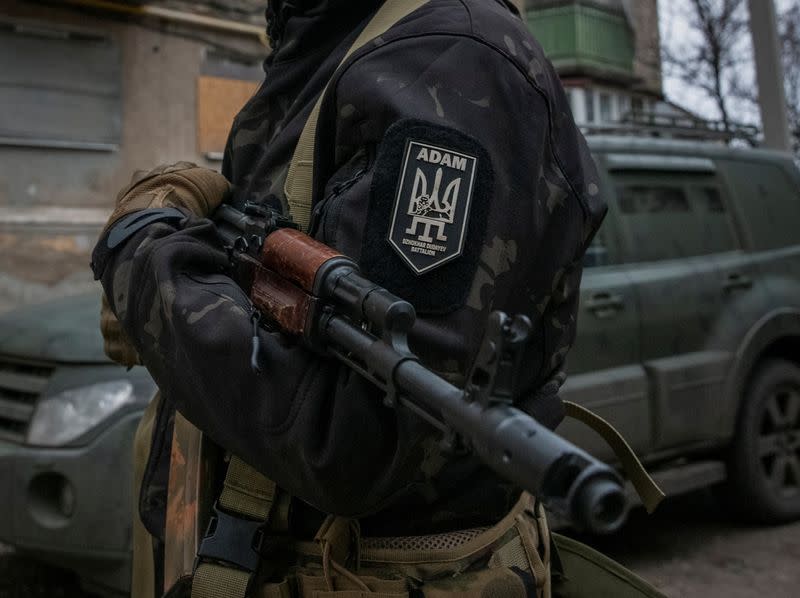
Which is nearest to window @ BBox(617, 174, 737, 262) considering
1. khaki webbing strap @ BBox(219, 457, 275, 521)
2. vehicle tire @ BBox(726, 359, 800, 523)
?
vehicle tire @ BBox(726, 359, 800, 523)

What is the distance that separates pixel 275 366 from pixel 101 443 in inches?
85.4

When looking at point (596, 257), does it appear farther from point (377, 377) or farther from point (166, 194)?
point (377, 377)

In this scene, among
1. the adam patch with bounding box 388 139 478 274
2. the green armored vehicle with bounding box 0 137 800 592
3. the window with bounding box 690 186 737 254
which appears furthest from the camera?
the window with bounding box 690 186 737 254

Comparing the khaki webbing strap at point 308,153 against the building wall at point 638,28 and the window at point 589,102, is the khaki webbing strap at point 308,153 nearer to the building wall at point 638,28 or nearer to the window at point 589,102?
the window at point 589,102

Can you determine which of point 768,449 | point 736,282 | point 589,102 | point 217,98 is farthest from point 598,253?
point 589,102

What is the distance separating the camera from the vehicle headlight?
3.36 meters

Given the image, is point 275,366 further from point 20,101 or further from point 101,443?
point 20,101

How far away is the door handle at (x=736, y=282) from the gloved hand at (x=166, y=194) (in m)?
3.64

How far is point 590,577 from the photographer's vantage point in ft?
5.72

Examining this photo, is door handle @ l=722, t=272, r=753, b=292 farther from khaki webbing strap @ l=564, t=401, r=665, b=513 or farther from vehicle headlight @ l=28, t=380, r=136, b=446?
khaki webbing strap @ l=564, t=401, r=665, b=513

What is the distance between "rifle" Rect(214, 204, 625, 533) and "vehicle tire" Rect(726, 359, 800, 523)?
4.00 m

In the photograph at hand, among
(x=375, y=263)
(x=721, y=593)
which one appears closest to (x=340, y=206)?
(x=375, y=263)

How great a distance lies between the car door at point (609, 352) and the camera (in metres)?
4.14

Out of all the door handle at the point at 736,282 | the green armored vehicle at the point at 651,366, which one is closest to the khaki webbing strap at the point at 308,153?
the green armored vehicle at the point at 651,366
